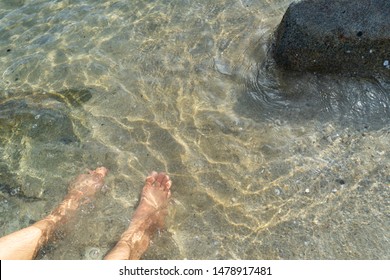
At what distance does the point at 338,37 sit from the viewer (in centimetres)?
448

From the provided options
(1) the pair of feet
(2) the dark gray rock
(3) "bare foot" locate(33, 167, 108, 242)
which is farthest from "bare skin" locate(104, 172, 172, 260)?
(2) the dark gray rock

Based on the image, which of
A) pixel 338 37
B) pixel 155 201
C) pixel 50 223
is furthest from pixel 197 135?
pixel 338 37

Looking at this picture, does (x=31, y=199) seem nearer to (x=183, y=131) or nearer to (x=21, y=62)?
(x=183, y=131)

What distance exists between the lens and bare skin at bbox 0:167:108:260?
3672mm

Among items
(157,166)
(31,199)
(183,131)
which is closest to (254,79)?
(183,131)

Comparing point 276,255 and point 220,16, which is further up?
point 220,16

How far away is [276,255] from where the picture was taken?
361 centimetres

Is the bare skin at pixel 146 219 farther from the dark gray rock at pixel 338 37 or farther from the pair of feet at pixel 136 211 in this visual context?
the dark gray rock at pixel 338 37

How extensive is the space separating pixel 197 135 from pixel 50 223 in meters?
1.79

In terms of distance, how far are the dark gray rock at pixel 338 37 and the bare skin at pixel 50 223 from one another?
8.58 feet

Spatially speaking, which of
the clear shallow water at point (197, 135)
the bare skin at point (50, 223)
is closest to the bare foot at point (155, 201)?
the clear shallow water at point (197, 135)

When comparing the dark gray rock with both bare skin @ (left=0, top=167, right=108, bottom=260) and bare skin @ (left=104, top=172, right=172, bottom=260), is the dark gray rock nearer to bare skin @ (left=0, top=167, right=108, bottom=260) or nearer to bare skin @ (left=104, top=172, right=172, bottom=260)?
bare skin @ (left=104, top=172, right=172, bottom=260)

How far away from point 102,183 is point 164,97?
1355mm

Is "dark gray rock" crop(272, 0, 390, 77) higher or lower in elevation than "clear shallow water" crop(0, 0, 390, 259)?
higher
